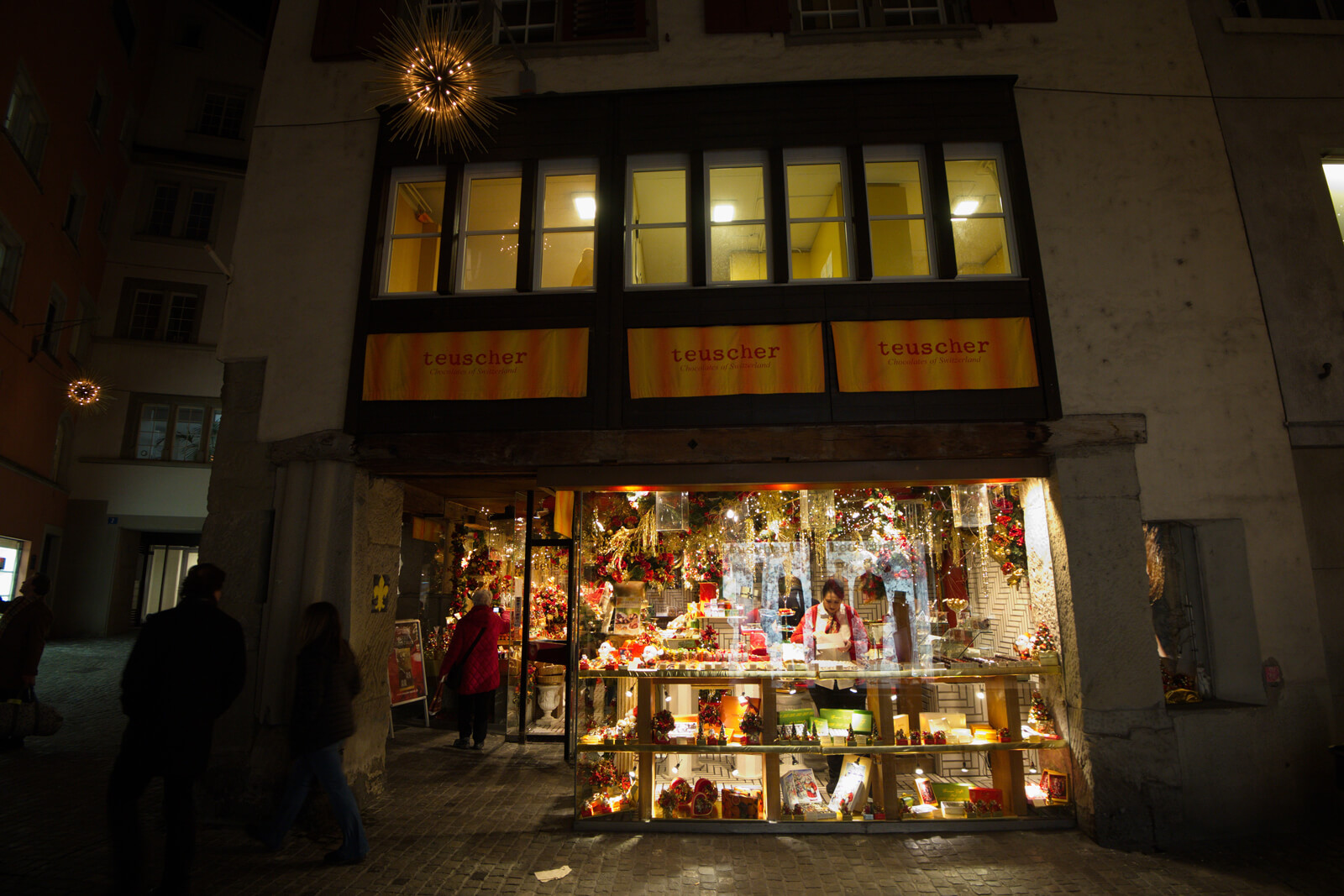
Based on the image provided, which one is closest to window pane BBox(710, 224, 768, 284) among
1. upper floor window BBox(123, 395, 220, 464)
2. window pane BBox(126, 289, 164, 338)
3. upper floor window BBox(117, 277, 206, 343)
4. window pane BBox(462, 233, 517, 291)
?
window pane BBox(462, 233, 517, 291)

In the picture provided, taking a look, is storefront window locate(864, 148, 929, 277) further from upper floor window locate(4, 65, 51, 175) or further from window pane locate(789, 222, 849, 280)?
upper floor window locate(4, 65, 51, 175)

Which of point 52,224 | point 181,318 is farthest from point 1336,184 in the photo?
point 181,318

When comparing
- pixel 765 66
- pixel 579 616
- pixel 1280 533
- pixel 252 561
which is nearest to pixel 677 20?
pixel 765 66

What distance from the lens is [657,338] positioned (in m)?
7.11

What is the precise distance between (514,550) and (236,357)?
5.70 meters

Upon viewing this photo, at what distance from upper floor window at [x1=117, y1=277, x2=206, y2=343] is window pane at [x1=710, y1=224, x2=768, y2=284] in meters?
19.5

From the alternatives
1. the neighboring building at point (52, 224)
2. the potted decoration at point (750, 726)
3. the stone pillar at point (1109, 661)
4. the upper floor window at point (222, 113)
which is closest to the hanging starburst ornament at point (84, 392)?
the neighboring building at point (52, 224)

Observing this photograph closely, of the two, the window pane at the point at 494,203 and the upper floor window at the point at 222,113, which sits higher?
the upper floor window at the point at 222,113

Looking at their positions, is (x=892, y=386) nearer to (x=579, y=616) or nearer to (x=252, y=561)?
(x=579, y=616)

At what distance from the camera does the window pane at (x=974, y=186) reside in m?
7.58

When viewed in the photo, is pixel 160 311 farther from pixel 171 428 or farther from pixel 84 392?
pixel 84 392

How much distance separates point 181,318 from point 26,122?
6781 millimetres

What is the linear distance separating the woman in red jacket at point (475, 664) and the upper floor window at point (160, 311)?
1688cm

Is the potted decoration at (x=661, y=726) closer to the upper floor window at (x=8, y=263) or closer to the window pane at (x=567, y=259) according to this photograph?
the window pane at (x=567, y=259)
